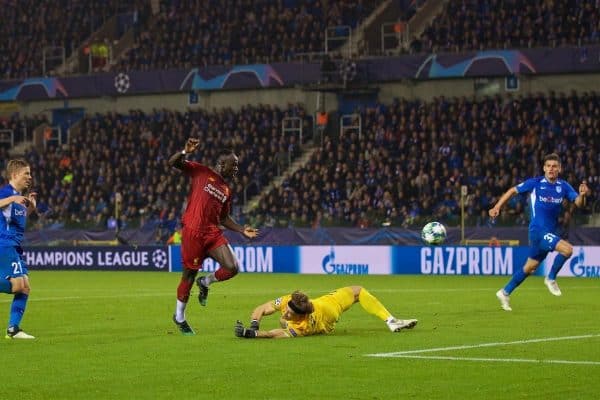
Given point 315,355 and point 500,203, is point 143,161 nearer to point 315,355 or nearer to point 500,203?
point 500,203

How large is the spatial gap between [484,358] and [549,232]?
28.0 ft

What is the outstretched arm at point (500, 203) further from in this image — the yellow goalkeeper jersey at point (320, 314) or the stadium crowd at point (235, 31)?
the stadium crowd at point (235, 31)

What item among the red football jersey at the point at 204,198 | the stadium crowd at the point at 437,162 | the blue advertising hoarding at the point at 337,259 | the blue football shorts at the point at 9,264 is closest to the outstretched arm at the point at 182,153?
the red football jersey at the point at 204,198

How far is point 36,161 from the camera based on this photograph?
57.8m

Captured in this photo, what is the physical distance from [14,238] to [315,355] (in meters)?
4.75

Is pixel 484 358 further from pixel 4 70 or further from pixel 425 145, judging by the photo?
pixel 4 70

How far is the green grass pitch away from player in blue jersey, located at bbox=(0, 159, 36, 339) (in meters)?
0.63

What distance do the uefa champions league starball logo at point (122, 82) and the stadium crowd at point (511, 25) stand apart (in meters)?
15.0

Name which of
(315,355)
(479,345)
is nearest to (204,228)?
(315,355)

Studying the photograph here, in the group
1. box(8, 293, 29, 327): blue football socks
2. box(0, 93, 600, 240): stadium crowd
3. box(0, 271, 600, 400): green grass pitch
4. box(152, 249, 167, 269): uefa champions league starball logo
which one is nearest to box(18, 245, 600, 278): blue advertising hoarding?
box(152, 249, 167, 269): uefa champions league starball logo

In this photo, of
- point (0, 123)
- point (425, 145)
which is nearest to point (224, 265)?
point (425, 145)

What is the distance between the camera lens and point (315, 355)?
13523 mm

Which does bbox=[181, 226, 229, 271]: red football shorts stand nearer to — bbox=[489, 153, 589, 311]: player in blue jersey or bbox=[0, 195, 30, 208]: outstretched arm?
bbox=[0, 195, 30, 208]: outstretched arm

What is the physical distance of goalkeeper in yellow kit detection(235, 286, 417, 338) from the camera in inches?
608
